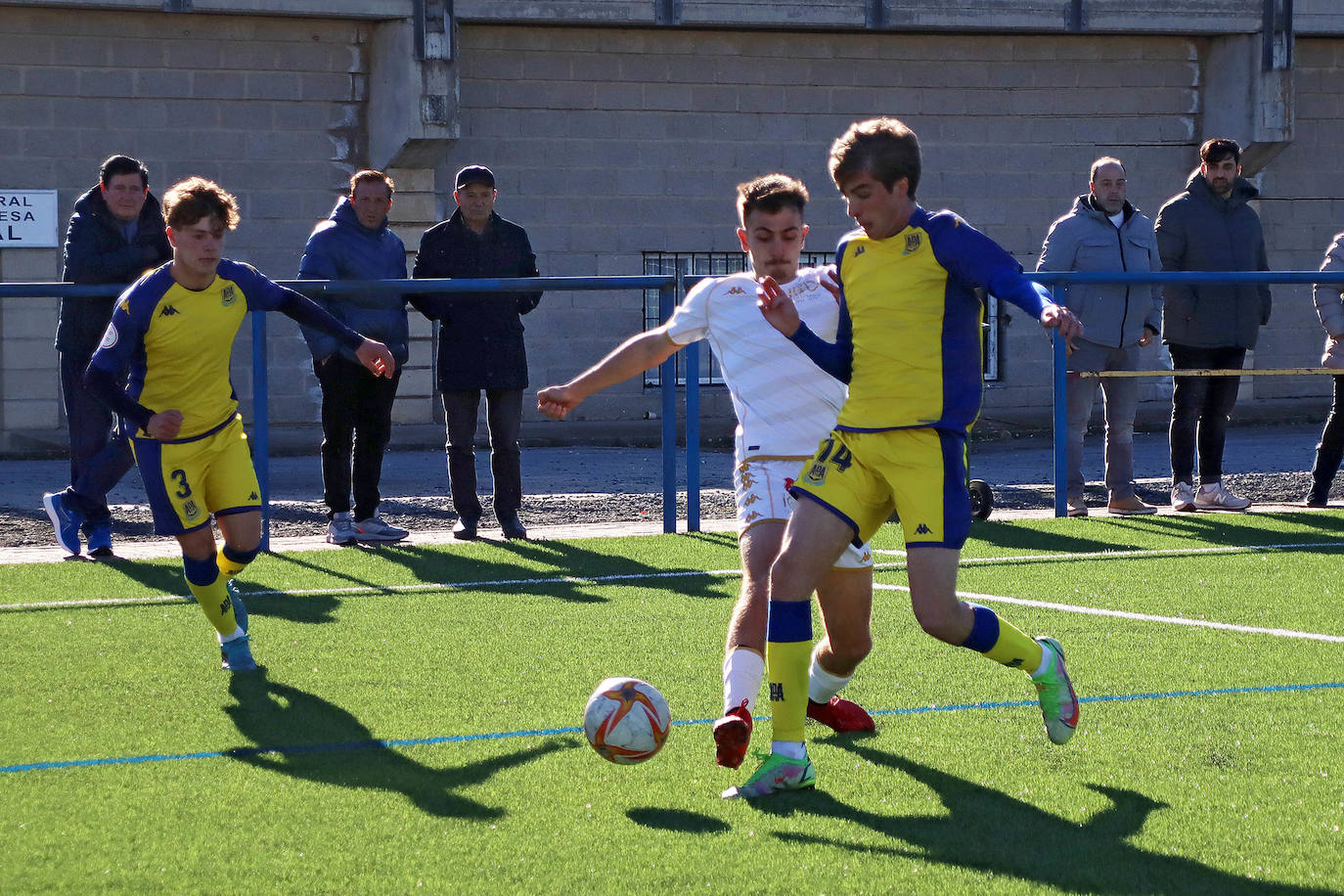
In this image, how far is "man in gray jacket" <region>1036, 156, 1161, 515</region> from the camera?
36.0ft

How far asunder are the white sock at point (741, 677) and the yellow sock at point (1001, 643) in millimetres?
592

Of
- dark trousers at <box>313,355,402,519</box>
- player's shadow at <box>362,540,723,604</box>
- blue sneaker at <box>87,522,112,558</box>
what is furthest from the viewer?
dark trousers at <box>313,355,402,519</box>

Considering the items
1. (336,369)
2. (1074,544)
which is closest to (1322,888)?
(1074,544)

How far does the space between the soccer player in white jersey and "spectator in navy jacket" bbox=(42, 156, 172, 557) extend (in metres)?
5.27

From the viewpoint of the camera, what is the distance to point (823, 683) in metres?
5.38

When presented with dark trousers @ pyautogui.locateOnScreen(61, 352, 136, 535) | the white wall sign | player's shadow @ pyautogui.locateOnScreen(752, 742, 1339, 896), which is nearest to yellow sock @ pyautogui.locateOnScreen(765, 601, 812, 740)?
player's shadow @ pyautogui.locateOnScreen(752, 742, 1339, 896)

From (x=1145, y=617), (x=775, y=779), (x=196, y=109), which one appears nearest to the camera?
(x=775, y=779)

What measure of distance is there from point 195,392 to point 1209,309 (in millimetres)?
6969

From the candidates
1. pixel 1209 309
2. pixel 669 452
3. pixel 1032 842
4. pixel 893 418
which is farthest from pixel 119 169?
pixel 1032 842

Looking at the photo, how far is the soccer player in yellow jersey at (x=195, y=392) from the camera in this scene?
648 cm

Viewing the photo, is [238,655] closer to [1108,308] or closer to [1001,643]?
[1001,643]

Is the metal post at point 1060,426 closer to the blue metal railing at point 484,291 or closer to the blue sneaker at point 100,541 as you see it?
the blue metal railing at point 484,291

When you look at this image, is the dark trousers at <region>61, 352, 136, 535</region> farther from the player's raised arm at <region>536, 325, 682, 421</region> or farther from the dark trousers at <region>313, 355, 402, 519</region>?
the player's raised arm at <region>536, 325, 682, 421</region>

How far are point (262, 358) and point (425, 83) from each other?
7.65m
